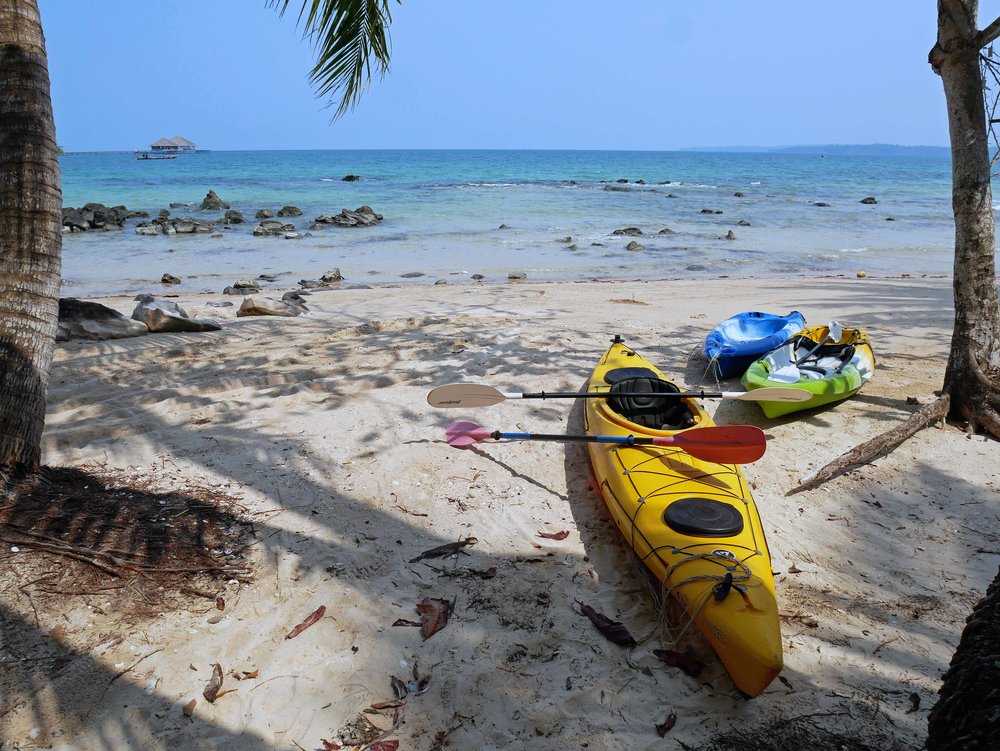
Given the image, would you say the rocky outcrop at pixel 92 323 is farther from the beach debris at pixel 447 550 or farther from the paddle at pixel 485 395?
the beach debris at pixel 447 550

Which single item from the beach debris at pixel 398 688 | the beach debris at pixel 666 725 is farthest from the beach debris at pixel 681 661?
the beach debris at pixel 398 688

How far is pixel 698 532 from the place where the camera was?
319cm

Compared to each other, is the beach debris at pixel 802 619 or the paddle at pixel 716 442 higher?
the paddle at pixel 716 442

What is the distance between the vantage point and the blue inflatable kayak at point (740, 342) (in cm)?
626

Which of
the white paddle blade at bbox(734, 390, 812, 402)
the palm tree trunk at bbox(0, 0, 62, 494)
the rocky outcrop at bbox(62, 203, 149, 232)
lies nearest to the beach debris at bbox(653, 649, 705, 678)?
the white paddle blade at bbox(734, 390, 812, 402)

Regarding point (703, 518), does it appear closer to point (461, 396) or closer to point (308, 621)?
point (308, 621)

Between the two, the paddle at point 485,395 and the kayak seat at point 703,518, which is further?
the paddle at point 485,395

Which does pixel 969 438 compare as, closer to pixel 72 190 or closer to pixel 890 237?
pixel 890 237

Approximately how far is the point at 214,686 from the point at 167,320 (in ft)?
18.8

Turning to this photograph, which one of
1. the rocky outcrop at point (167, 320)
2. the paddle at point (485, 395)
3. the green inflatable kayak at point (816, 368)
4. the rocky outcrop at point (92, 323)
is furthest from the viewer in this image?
the rocky outcrop at point (167, 320)

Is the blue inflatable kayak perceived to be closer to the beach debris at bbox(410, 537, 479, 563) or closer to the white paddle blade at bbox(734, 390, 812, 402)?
the white paddle blade at bbox(734, 390, 812, 402)

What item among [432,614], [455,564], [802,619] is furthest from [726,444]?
[432,614]

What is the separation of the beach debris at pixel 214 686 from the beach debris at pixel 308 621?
12.5 inches

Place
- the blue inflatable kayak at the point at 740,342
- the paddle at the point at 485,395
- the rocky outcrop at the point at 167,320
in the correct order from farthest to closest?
the rocky outcrop at the point at 167,320
the blue inflatable kayak at the point at 740,342
the paddle at the point at 485,395
